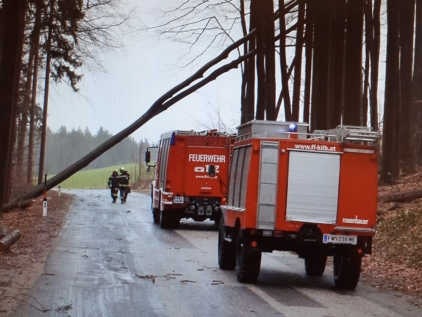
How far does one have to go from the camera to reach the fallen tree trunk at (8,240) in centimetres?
1570

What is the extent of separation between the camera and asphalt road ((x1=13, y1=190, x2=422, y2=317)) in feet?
33.0

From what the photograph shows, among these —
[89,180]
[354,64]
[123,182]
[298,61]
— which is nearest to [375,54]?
[298,61]

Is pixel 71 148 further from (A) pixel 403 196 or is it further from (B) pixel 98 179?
(A) pixel 403 196

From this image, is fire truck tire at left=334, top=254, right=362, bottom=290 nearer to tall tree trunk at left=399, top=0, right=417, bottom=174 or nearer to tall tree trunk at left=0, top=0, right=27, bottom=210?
tall tree trunk at left=0, top=0, right=27, bottom=210

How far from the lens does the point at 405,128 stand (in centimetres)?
2720

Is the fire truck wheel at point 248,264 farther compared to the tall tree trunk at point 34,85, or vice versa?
the tall tree trunk at point 34,85

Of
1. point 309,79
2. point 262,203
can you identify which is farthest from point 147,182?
point 262,203

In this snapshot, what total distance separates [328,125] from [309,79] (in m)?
9.92

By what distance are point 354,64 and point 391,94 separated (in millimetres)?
4462

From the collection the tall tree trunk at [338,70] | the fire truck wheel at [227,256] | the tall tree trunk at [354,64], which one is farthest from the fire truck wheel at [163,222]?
the fire truck wheel at [227,256]

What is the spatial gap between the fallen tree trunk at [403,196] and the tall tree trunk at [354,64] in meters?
2.35

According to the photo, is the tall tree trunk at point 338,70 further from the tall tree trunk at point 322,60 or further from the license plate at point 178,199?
the license plate at point 178,199

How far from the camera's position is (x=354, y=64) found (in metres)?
20.6

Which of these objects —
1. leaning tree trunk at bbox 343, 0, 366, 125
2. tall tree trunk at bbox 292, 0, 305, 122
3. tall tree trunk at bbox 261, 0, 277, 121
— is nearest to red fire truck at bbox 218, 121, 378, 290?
leaning tree trunk at bbox 343, 0, 366, 125
